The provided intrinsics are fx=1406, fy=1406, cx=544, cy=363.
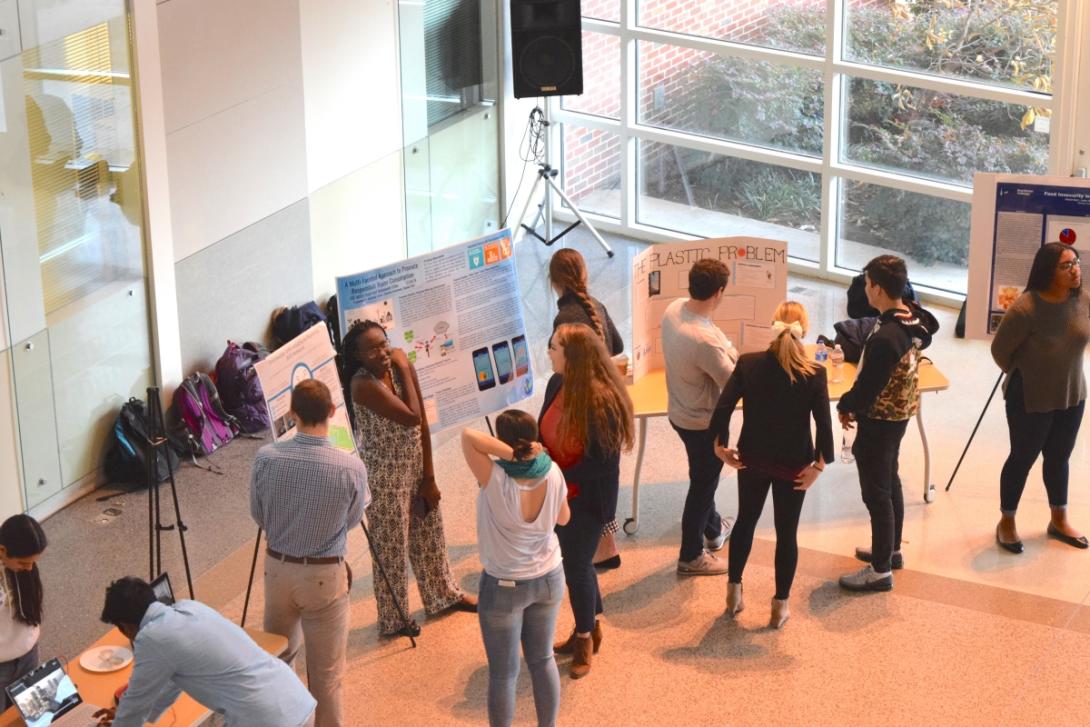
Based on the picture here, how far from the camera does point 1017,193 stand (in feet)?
21.9

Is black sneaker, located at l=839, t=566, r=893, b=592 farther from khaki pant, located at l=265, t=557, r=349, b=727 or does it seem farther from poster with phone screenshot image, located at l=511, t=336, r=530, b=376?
khaki pant, located at l=265, t=557, r=349, b=727

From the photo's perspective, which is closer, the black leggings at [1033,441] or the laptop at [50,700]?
the laptop at [50,700]

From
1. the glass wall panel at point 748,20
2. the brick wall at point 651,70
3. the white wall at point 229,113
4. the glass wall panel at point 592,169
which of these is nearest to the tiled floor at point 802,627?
the white wall at point 229,113

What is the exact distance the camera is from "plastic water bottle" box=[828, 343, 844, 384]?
6578mm

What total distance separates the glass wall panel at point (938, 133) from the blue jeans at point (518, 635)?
5676 millimetres

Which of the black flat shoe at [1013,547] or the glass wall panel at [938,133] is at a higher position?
the glass wall panel at [938,133]

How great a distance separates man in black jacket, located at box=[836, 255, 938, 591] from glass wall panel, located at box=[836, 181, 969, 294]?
375 centimetres

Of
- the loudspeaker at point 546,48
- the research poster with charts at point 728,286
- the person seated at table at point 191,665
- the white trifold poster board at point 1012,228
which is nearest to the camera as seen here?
the person seated at table at point 191,665

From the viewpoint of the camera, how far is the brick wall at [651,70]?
32.5 feet

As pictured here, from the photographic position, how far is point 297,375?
5387mm

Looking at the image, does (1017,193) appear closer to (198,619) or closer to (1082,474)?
(1082,474)

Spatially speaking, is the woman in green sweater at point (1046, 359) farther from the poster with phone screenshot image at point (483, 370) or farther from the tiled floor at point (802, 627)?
the poster with phone screenshot image at point (483, 370)

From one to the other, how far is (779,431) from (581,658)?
117cm

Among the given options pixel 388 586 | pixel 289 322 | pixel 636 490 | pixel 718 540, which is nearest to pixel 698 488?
pixel 718 540
